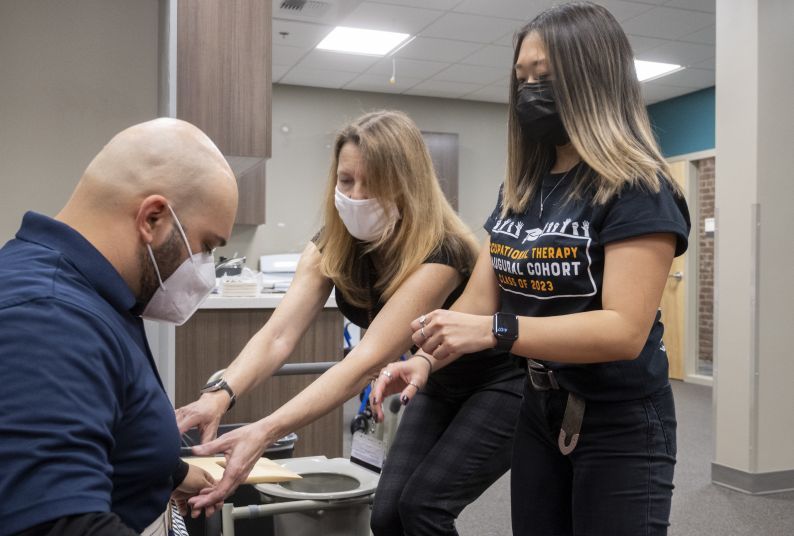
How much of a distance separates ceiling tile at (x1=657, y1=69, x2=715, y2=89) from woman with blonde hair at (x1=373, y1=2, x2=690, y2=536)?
19.9 feet

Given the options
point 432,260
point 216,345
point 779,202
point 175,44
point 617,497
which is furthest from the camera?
point 779,202

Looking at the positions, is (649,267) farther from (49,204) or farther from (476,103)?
(476,103)

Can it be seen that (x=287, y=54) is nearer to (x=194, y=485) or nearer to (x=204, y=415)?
(x=204, y=415)

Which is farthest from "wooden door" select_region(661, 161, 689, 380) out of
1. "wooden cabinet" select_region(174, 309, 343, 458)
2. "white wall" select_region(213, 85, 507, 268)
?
"wooden cabinet" select_region(174, 309, 343, 458)

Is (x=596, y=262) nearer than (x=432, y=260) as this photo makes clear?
Yes

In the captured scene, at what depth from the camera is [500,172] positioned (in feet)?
26.0

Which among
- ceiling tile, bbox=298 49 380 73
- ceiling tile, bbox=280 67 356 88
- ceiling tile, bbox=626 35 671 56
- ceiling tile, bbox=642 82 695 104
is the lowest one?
ceiling tile, bbox=642 82 695 104

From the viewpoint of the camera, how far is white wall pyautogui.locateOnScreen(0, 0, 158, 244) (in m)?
2.69

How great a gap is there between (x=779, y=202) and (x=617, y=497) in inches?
113

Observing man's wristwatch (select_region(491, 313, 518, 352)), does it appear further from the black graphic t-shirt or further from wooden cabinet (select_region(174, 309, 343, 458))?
wooden cabinet (select_region(174, 309, 343, 458))

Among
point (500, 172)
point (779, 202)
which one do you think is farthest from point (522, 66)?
point (500, 172)

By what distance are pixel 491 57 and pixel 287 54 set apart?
68.0 inches

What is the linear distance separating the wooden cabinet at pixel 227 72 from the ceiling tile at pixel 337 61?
3.62 metres

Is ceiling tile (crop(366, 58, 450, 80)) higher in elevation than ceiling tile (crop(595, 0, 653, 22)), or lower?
lower
